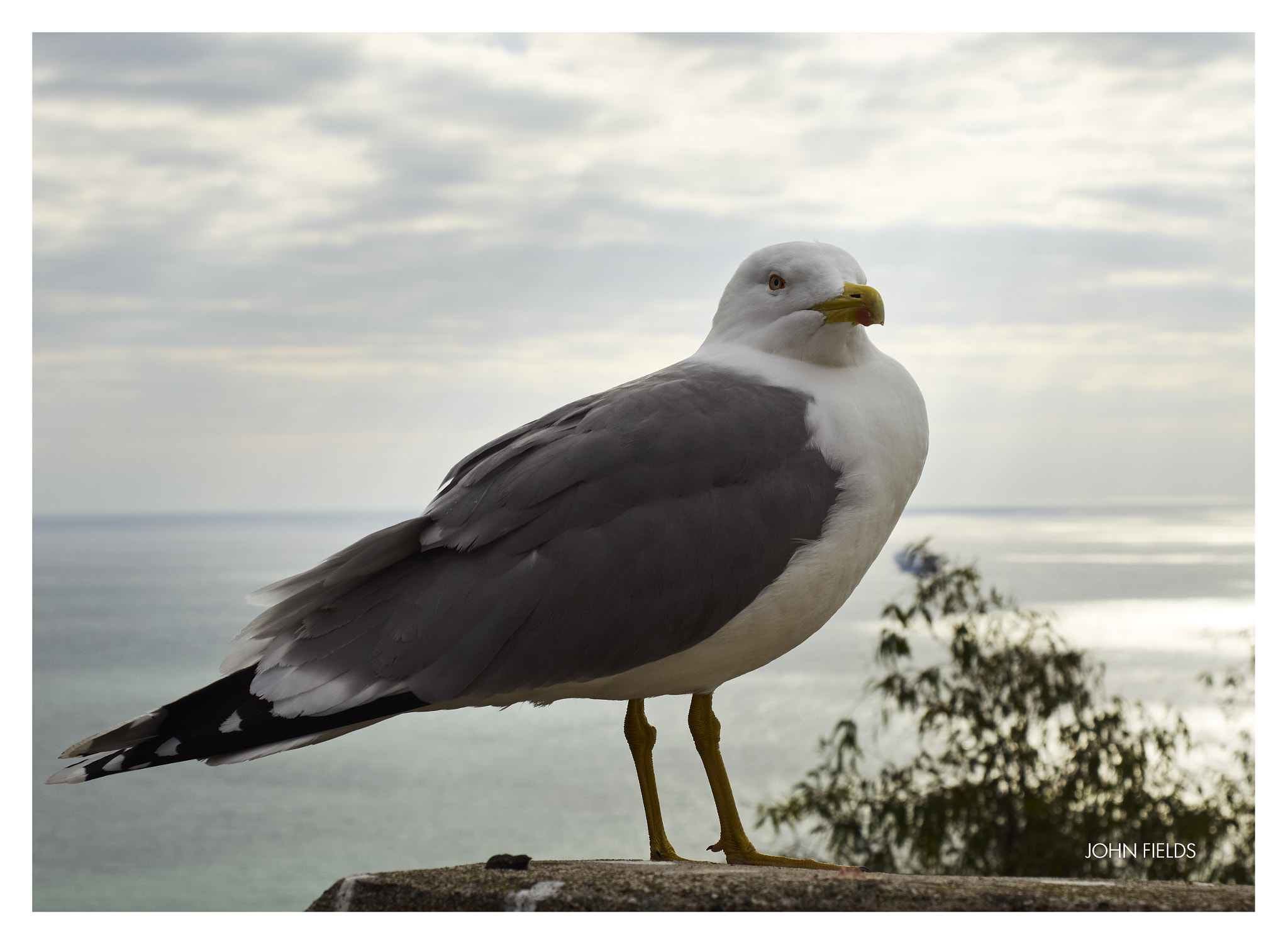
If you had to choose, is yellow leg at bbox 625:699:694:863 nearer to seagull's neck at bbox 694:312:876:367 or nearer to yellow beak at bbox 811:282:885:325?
seagull's neck at bbox 694:312:876:367

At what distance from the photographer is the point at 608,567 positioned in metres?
2.99

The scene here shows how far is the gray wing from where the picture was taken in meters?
2.95

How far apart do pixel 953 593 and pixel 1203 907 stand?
9.60 feet

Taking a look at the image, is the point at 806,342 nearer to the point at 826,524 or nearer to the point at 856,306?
the point at 856,306

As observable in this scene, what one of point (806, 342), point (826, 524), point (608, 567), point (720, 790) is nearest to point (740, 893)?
point (720, 790)

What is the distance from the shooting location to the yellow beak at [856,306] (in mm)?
3275

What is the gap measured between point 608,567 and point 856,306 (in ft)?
3.36

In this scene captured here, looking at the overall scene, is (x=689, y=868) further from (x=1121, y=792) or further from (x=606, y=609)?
(x=1121, y=792)

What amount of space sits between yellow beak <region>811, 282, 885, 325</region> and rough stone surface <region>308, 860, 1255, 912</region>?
1481mm

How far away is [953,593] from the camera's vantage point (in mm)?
5766

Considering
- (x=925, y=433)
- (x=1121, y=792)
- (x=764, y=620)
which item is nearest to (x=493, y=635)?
(x=764, y=620)

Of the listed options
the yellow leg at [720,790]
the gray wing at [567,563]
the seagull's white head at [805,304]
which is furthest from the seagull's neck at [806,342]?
the yellow leg at [720,790]

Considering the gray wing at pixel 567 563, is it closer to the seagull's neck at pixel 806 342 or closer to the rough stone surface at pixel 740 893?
the seagull's neck at pixel 806 342

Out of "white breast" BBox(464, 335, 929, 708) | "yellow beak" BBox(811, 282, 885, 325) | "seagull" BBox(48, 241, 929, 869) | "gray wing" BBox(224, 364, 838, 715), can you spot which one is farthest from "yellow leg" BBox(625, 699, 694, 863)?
"yellow beak" BBox(811, 282, 885, 325)
